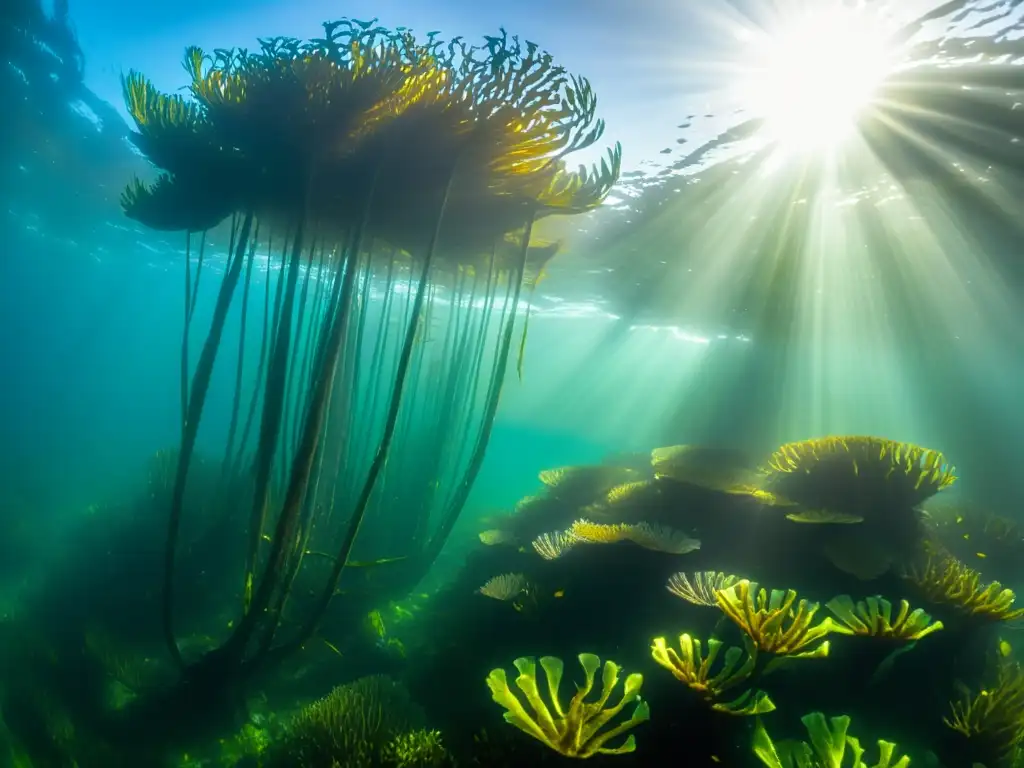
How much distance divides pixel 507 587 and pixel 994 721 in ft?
14.6

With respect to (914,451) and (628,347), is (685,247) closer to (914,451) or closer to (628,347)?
(914,451)

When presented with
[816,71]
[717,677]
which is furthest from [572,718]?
[816,71]

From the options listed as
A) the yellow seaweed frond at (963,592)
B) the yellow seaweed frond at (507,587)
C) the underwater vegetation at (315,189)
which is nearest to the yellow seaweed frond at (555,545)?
the yellow seaweed frond at (507,587)

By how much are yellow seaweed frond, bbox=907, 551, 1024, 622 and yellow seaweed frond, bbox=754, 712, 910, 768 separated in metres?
2.27

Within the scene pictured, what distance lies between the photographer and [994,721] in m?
4.00

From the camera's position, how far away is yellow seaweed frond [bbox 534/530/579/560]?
18.3 ft

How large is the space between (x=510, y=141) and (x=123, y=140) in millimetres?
17380

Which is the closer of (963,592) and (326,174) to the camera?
(963,592)

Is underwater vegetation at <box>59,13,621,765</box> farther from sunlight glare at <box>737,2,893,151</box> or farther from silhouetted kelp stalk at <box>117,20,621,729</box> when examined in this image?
sunlight glare at <box>737,2,893,151</box>

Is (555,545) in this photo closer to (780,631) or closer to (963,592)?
(780,631)

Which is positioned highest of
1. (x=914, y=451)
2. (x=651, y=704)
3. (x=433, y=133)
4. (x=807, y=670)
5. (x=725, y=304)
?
(x=725, y=304)

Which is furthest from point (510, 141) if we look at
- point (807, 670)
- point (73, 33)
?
point (73, 33)

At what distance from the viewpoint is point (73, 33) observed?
10.7m

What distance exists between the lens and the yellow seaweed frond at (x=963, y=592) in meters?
4.42
